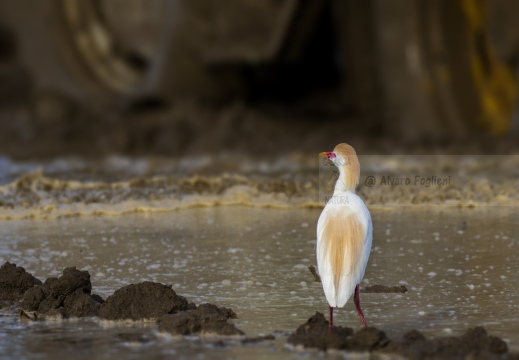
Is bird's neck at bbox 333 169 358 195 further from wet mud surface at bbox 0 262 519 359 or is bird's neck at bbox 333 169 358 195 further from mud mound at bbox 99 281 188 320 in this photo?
mud mound at bbox 99 281 188 320

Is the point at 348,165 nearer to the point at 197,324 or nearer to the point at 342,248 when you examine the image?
the point at 342,248

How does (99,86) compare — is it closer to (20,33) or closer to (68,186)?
(20,33)

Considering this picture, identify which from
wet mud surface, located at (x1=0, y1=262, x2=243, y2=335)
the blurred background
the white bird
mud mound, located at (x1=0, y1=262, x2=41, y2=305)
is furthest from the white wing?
the blurred background

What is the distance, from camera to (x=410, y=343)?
2383 millimetres

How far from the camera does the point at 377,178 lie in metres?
5.11

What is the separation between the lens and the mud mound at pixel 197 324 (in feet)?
Answer: 8.38

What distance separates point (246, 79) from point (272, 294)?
4537 millimetres

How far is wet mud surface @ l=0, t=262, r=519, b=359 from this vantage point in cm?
233

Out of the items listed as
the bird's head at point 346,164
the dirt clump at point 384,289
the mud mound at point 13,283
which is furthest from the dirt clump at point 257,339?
the mud mound at point 13,283

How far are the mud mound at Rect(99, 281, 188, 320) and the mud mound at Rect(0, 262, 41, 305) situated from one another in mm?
316

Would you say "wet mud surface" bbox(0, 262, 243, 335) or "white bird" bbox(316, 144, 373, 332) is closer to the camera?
"white bird" bbox(316, 144, 373, 332)

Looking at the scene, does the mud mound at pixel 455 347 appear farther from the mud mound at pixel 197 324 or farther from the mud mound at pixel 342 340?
the mud mound at pixel 197 324

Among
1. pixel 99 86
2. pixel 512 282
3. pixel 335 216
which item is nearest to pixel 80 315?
pixel 335 216

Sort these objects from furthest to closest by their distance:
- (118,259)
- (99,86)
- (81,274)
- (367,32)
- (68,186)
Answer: (99,86) → (367,32) → (68,186) → (118,259) → (81,274)
